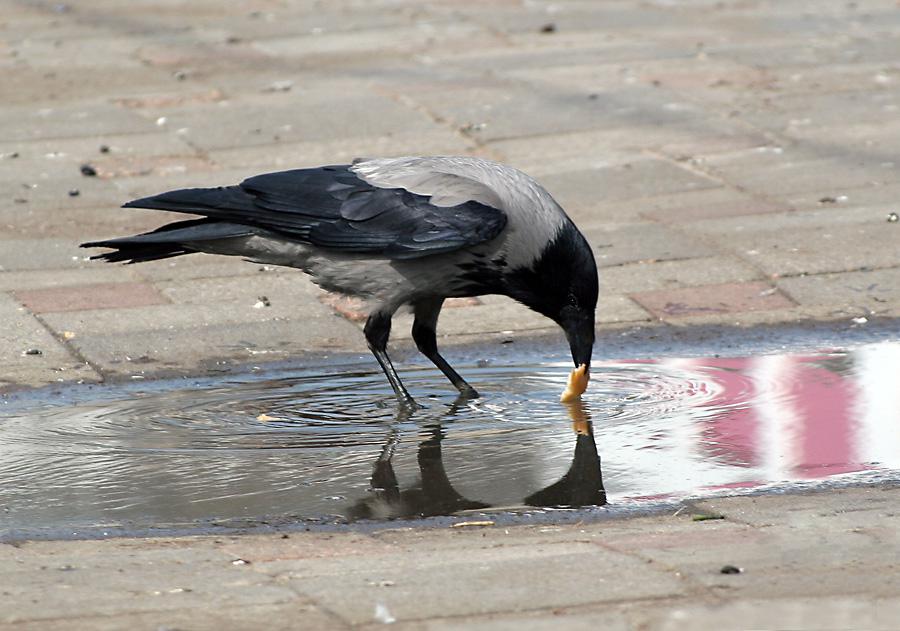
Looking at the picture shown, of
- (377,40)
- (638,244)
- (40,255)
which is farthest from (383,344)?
(377,40)

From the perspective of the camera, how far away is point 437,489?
18.9 ft

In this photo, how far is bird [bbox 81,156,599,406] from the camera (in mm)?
6648

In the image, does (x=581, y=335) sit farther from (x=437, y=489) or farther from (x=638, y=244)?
(x=638, y=244)

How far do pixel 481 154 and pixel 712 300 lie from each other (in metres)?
3.05

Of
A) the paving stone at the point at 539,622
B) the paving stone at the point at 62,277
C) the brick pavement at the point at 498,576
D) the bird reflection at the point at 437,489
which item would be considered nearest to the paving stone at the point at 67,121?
the paving stone at the point at 62,277

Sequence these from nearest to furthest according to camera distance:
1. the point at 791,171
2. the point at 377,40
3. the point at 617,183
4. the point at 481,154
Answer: the point at 617,183 → the point at 791,171 → the point at 481,154 → the point at 377,40

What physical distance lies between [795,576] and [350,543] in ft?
4.19

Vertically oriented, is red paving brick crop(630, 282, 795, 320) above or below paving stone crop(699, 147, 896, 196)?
below

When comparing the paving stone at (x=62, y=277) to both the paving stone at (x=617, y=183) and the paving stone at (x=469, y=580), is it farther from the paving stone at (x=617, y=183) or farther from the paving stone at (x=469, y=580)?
the paving stone at (x=469, y=580)

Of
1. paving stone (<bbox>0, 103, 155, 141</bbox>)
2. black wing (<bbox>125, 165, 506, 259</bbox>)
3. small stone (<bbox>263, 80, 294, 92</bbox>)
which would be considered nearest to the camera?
black wing (<bbox>125, 165, 506, 259</bbox>)

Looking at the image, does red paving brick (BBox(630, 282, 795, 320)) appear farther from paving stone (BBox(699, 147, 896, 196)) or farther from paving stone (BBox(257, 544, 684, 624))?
paving stone (BBox(257, 544, 684, 624))

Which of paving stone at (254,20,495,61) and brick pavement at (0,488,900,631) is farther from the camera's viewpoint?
paving stone at (254,20,495,61)

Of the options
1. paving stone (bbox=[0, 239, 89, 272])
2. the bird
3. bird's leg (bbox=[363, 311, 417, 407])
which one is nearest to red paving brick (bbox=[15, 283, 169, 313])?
paving stone (bbox=[0, 239, 89, 272])

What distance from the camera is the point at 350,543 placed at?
5031mm
